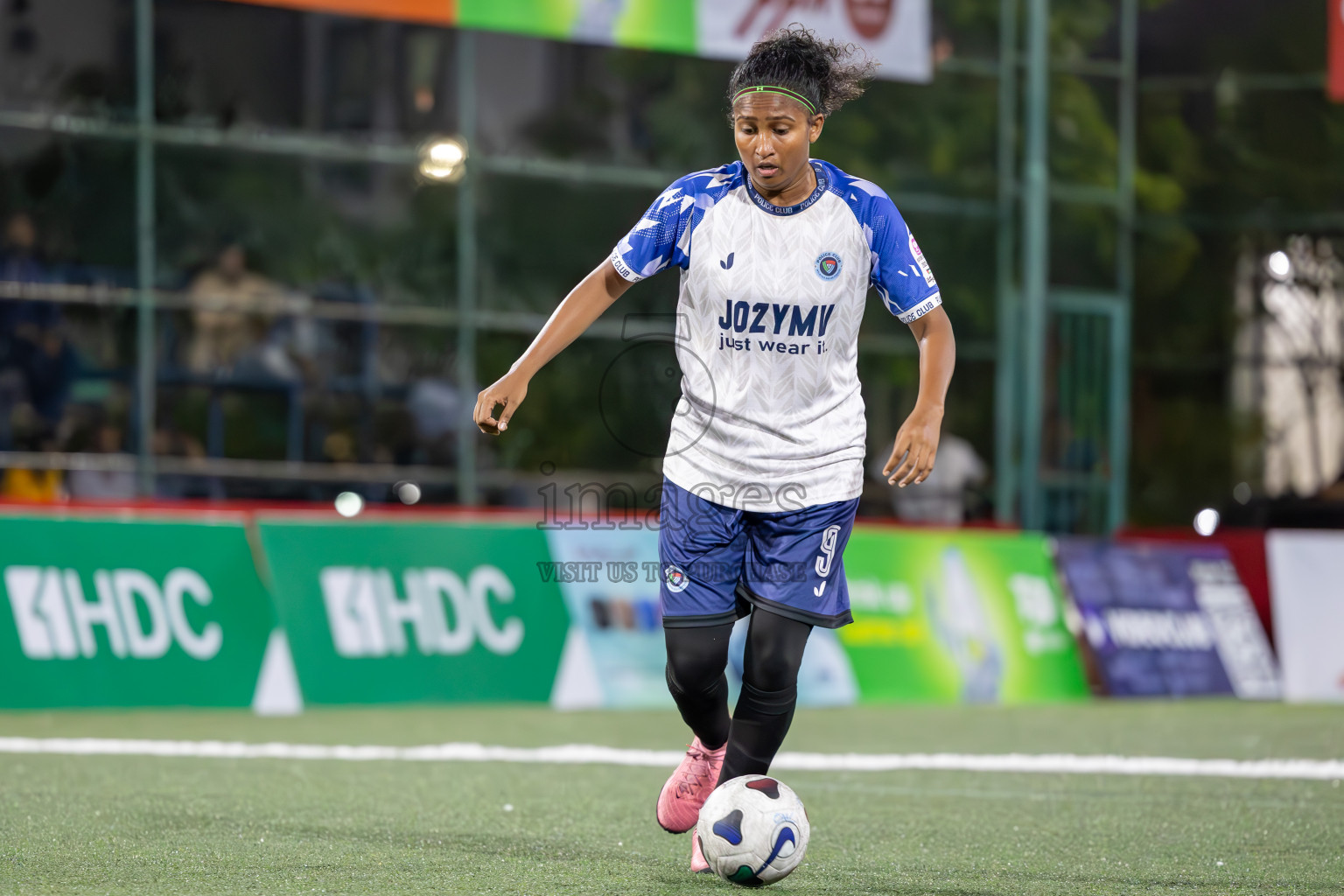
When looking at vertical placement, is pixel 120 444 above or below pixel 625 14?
below

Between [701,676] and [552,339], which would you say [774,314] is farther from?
[701,676]

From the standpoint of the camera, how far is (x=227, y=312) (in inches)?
643

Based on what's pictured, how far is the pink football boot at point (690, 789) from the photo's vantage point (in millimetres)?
5840

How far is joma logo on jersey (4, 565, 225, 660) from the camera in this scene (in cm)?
1054

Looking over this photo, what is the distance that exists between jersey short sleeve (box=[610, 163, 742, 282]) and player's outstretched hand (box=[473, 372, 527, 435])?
487 millimetres

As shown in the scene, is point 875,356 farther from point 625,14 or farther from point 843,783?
point 843,783

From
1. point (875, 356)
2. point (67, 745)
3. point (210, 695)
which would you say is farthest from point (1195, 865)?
point (875, 356)

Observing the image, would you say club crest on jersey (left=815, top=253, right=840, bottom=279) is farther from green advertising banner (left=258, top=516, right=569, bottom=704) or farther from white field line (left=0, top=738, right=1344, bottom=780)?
green advertising banner (left=258, top=516, right=569, bottom=704)

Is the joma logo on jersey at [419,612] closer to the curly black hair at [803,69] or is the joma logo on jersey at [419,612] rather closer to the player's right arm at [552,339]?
the player's right arm at [552,339]

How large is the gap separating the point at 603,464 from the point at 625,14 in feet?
14.1

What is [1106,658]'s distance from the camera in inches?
531

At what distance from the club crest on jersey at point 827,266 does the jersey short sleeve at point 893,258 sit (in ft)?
0.45

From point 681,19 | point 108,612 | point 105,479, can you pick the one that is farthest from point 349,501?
point 108,612

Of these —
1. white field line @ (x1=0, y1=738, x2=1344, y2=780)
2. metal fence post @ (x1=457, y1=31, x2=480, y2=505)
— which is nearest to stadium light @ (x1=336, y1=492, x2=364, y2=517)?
metal fence post @ (x1=457, y1=31, x2=480, y2=505)
